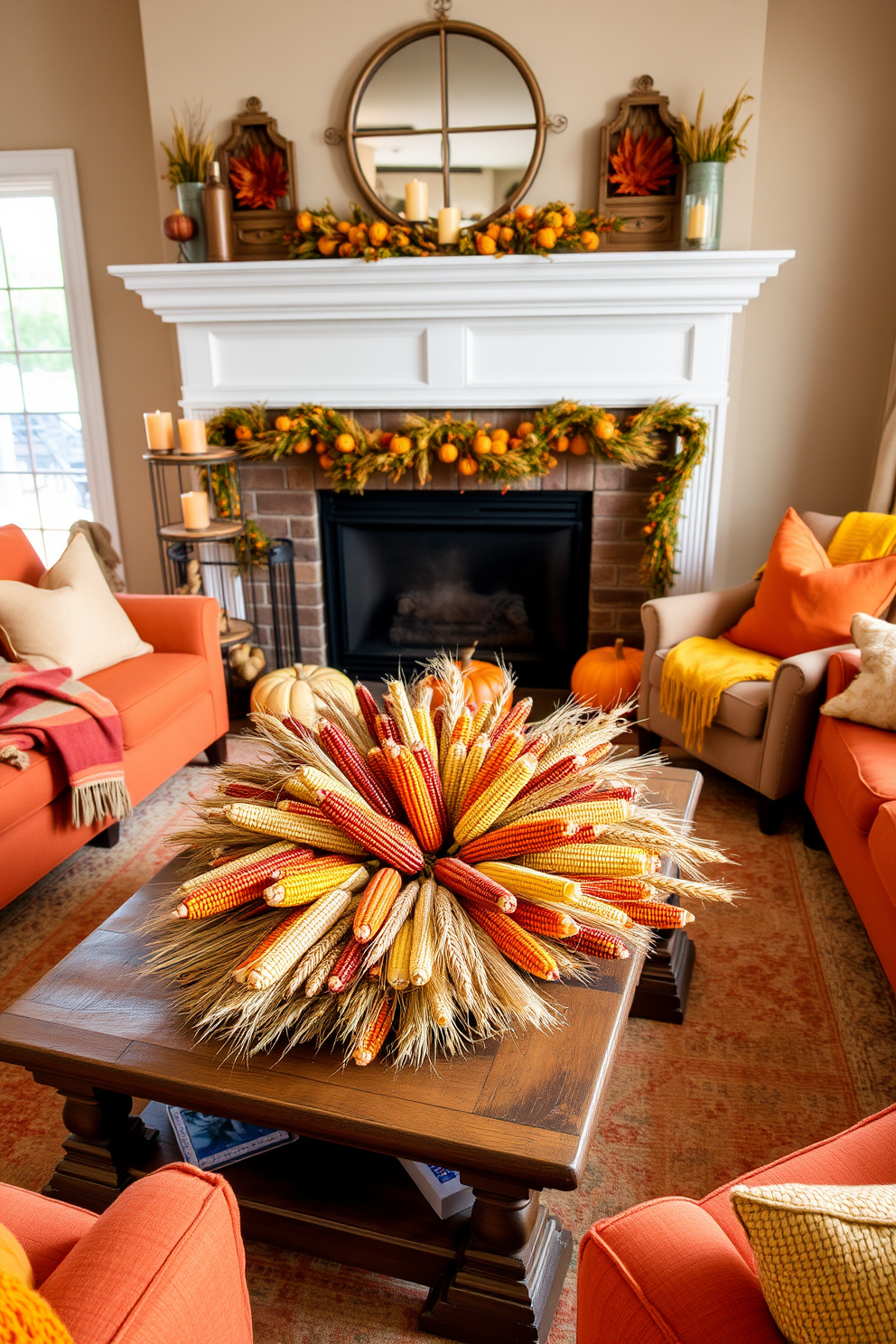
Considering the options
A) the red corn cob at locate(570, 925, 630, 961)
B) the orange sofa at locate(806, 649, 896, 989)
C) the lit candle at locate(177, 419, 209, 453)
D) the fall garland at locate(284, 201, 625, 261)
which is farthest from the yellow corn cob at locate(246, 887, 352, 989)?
the fall garland at locate(284, 201, 625, 261)

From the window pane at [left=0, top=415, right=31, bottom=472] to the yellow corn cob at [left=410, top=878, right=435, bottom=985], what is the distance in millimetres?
3723

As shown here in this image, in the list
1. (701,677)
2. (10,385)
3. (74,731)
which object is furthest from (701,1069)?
(10,385)

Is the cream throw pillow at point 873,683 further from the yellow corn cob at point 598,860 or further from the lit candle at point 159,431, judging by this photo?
the lit candle at point 159,431

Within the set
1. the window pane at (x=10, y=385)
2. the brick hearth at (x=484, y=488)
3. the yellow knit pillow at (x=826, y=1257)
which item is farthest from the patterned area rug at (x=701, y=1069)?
the window pane at (x=10, y=385)

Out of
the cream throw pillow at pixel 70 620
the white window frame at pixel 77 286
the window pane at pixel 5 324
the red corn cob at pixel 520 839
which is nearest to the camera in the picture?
the red corn cob at pixel 520 839

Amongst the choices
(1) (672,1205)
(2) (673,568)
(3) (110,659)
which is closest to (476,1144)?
(1) (672,1205)

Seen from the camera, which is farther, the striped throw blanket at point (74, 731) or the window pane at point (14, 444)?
the window pane at point (14, 444)

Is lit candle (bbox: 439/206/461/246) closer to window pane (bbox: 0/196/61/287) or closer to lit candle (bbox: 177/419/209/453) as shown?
lit candle (bbox: 177/419/209/453)

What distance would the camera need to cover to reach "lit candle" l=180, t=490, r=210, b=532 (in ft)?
9.88

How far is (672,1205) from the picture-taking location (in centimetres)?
86

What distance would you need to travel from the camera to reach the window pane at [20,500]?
4211mm

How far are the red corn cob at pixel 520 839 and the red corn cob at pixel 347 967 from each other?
228mm

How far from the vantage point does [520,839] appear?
1264 mm

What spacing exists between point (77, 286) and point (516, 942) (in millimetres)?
3699
